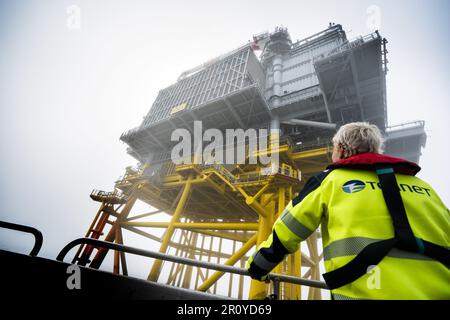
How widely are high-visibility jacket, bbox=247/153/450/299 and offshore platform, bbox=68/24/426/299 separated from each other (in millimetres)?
7277

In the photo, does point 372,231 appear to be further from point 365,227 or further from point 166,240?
point 166,240

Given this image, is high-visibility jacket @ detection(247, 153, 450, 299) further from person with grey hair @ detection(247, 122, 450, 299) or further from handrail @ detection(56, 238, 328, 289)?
handrail @ detection(56, 238, 328, 289)

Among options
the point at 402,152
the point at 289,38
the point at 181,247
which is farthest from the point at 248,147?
the point at 289,38

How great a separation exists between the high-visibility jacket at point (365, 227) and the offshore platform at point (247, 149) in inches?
286

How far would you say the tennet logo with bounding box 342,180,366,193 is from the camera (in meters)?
1.32

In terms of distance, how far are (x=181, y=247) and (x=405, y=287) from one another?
17367mm

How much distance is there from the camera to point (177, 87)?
2227 cm

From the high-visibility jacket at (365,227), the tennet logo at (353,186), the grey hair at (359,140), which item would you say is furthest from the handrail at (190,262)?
the grey hair at (359,140)

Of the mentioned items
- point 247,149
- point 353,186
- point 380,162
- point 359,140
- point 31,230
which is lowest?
point 31,230

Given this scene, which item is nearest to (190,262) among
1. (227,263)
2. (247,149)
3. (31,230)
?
(31,230)

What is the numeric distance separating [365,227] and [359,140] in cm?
83

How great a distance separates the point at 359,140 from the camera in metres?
1.71
